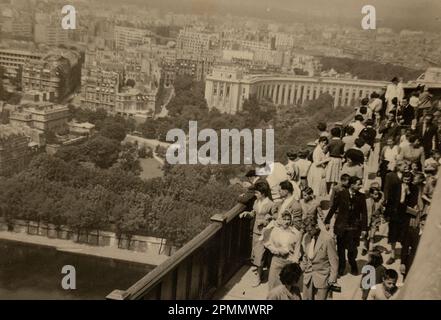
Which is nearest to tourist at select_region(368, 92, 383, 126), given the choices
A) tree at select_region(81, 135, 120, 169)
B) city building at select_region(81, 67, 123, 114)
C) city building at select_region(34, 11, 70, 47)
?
tree at select_region(81, 135, 120, 169)

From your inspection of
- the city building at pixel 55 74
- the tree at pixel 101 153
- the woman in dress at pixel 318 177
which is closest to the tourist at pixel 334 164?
the woman in dress at pixel 318 177

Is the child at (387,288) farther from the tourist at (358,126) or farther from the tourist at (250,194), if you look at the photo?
the tourist at (358,126)

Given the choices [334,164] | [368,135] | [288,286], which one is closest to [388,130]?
[368,135]

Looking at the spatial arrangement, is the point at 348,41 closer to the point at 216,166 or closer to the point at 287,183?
the point at 216,166

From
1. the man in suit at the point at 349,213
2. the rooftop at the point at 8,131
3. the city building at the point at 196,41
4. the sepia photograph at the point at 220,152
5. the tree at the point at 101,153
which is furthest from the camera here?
the city building at the point at 196,41

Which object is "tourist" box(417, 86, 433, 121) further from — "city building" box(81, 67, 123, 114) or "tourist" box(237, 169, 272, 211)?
"city building" box(81, 67, 123, 114)

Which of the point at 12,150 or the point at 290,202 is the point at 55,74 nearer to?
the point at 12,150

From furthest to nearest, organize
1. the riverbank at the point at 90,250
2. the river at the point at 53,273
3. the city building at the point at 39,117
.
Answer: the city building at the point at 39,117, the riverbank at the point at 90,250, the river at the point at 53,273
